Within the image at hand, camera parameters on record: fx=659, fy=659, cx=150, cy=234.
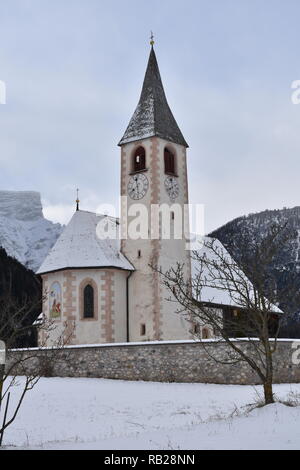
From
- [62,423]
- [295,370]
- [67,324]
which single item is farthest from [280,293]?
[67,324]

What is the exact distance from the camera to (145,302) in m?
39.8

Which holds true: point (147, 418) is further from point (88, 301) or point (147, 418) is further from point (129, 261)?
point (129, 261)

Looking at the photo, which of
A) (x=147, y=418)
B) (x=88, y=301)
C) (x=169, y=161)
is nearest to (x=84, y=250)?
(x=88, y=301)

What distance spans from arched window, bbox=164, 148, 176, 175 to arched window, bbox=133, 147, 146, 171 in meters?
1.48

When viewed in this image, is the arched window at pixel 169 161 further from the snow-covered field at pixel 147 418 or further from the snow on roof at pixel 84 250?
the snow-covered field at pixel 147 418

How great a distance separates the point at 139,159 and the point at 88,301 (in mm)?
10159

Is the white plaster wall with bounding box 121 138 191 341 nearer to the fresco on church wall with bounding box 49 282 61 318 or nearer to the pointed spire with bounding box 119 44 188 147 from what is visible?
the pointed spire with bounding box 119 44 188 147

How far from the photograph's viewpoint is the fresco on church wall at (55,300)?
3893 centimetres

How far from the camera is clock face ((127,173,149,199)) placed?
137 feet

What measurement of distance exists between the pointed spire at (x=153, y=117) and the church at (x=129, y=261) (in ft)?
0.30

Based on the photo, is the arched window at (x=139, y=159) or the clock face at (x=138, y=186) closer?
the clock face at (x=138, y=186)

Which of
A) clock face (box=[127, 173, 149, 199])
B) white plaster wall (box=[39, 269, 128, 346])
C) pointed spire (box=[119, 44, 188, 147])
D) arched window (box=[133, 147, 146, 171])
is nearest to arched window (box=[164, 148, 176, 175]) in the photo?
pointed spire (box=[119, 44, 188, 147])

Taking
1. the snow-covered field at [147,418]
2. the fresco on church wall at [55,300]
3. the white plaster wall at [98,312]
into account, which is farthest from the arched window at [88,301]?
the snow-covered field at [147,418]

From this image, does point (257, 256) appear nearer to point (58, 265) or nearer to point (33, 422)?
point (33, 422)
